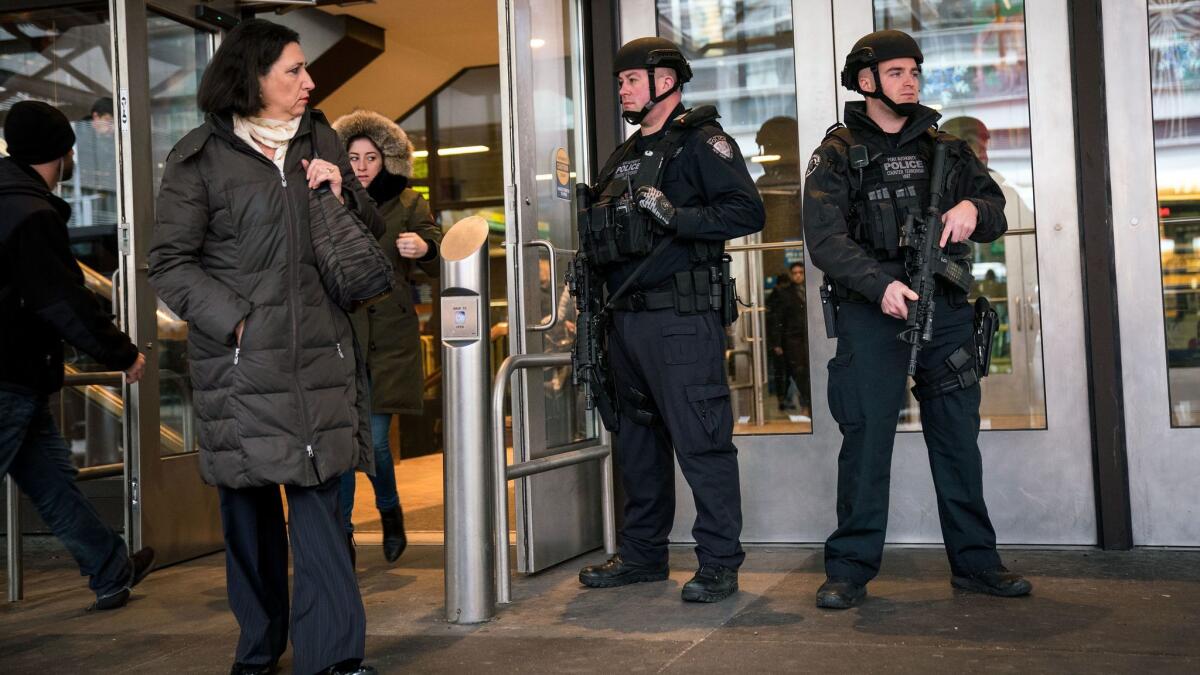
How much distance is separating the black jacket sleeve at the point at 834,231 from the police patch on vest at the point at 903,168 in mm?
121

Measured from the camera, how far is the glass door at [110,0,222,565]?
4570 millimetres

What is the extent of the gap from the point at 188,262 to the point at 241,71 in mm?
478

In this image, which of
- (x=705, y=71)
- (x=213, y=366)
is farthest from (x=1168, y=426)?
(x=213, y=366)

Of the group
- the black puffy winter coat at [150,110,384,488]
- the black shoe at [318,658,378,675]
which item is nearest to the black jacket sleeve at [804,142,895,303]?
the black puffy winter coat at [150,110,384,488]

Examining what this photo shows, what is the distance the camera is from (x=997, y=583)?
3.57 meters

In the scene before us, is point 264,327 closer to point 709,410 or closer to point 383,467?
point 709,410

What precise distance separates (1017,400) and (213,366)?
296 centimetres

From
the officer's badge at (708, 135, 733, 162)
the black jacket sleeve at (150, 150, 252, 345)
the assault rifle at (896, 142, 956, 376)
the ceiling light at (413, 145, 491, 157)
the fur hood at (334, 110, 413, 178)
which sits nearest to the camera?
the black jacket sleeve at (150, 150, 252, 345)

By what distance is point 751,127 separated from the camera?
478cm

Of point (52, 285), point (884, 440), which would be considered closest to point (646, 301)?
point (884, 440)

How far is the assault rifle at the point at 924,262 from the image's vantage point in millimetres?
3391

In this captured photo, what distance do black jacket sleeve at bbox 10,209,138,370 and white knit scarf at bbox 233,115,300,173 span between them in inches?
47.0

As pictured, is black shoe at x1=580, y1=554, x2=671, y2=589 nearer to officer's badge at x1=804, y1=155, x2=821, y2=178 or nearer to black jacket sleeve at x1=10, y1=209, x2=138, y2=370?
officer's badge at x1=804, y1=155, x2=821, y2=178

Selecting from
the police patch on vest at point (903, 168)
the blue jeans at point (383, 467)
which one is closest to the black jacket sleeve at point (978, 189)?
the police patch on vest at point (903, 168)
